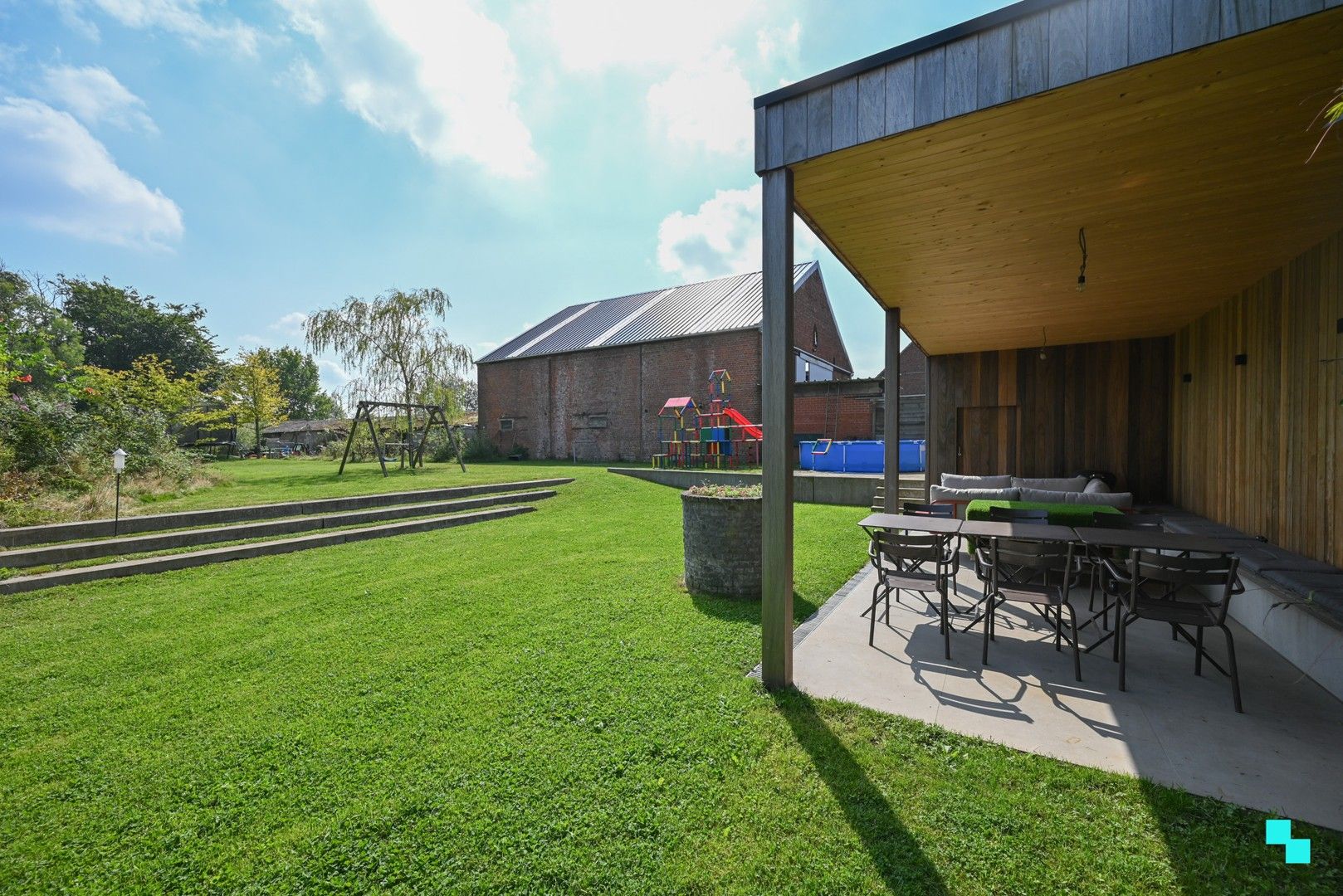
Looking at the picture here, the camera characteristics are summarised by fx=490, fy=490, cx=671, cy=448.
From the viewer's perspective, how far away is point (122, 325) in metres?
33.5

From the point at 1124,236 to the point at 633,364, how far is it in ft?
57.2

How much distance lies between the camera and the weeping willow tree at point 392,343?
54.3 ft

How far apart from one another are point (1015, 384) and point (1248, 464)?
12.8ft

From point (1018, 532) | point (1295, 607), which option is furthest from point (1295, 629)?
point (1018, 532)

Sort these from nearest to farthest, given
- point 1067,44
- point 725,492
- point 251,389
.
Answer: point 1067,44 < point 725,492 < point 251,389

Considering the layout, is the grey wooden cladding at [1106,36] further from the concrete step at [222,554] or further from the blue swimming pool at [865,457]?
the blue swimming pool at [865,457]

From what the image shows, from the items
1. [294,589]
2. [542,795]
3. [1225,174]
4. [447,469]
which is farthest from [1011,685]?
→ [447,469]

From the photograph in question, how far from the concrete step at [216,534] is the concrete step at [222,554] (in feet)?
1.26

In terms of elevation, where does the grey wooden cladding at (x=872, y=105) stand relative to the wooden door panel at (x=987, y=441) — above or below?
above

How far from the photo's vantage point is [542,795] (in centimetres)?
198

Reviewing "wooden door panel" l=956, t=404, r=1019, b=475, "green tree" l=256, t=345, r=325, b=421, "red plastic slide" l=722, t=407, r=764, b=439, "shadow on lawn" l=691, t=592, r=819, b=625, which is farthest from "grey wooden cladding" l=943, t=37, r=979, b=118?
"green tree" l=256, t=345, r=325, b=421

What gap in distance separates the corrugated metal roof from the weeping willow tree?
6.12 meters

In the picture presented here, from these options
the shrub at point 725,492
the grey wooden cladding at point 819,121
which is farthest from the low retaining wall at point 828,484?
the grey wooden cladding at point 819,121

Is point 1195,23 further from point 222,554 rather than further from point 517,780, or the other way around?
Result: point 222,554
